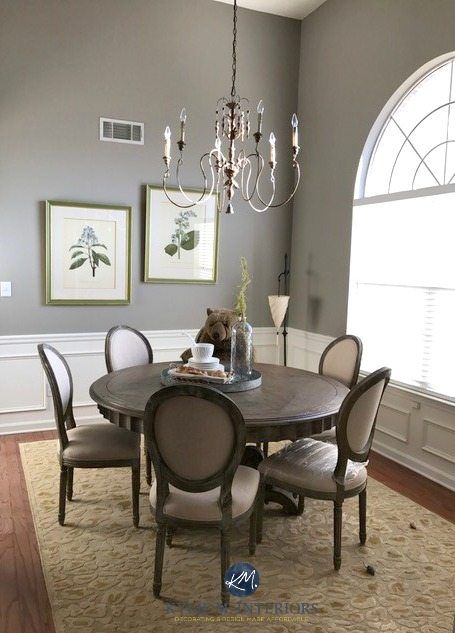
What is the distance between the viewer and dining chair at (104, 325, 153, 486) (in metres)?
3.45

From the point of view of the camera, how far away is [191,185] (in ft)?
15.4

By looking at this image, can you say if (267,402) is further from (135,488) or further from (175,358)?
(175,358)

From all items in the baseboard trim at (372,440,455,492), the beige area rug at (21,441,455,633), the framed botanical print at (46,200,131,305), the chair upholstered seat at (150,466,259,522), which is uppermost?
the framed botanical print at (46,200,131,305)

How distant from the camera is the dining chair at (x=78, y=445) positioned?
271 cm

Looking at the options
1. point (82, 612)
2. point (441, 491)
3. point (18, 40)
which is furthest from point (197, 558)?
point (18, 40)

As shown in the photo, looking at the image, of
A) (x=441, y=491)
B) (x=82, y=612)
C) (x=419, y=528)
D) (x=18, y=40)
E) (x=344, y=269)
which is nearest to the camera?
(x=82, y=612)

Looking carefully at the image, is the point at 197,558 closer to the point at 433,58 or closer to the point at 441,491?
the point at 441,491

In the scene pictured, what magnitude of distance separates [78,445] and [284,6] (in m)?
4.20

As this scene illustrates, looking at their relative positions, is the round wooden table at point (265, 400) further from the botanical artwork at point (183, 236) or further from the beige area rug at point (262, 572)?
the botanical artwork at point (183, 236)

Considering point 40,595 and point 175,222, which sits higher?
point 175,222

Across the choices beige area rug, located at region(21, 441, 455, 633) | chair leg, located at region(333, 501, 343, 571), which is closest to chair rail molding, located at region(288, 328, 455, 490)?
beige area rug, located at region(21, 441, 455, 633)

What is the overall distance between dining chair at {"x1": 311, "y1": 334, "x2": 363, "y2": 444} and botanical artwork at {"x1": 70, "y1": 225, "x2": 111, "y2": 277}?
83.0 inches

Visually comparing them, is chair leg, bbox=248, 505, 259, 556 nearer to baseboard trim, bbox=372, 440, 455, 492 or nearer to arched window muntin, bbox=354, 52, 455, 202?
baseboard trim, bbox=372, 440, 455, 492

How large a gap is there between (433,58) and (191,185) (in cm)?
216
